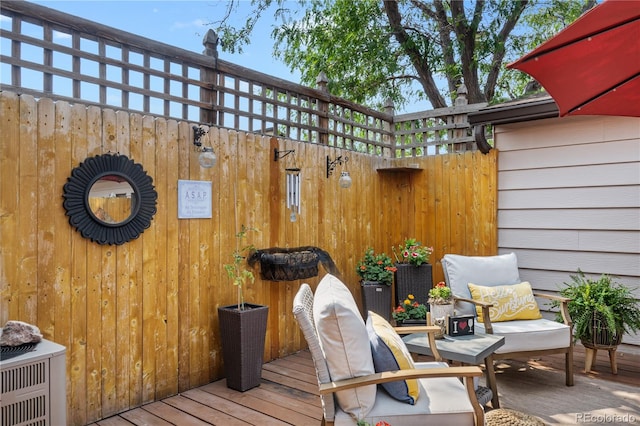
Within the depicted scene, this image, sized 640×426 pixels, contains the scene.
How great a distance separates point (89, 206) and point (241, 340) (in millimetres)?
1337

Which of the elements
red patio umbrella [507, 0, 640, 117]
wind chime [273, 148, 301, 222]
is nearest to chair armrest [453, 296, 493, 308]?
red patio umbrella [507, 0, 640, 117]

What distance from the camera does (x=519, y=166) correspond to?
14.5 ft

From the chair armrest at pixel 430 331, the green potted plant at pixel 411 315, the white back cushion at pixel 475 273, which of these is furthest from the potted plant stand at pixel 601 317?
the chair armrest at pixel 430 331

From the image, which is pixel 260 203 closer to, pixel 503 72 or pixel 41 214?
pixel 41 214

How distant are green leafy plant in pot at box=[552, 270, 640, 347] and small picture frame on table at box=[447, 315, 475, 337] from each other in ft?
3.65

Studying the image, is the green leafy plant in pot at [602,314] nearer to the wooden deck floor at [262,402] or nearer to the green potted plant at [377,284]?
the wooden deck floor at [262,402]

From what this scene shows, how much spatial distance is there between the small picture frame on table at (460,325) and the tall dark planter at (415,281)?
1520mm

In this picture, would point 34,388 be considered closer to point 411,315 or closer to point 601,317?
point 411,315

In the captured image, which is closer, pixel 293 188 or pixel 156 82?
pixel 156 82

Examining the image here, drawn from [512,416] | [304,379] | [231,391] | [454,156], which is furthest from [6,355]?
[454,156]

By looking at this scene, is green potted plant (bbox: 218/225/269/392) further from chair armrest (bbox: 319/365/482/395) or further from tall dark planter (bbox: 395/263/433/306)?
tall dark planter (bbox: 395/263/433/306)

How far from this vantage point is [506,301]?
134 inches

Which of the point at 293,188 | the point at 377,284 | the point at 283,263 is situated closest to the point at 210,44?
the point at 293,188

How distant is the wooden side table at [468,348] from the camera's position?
2.50 m
